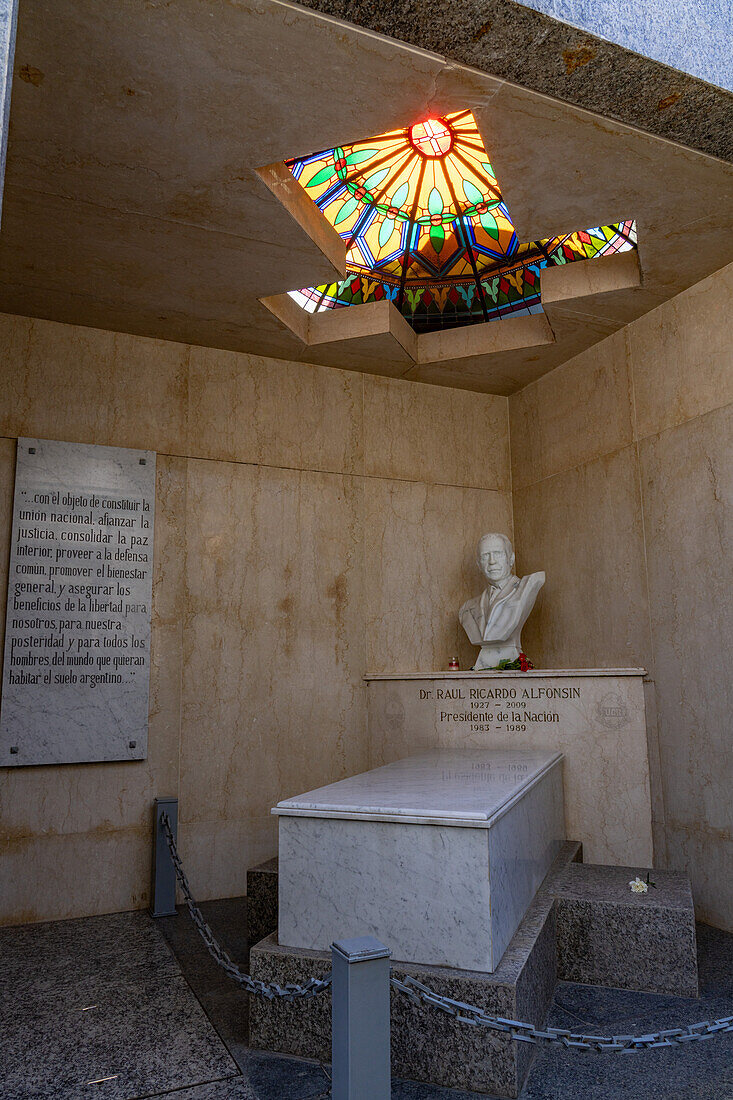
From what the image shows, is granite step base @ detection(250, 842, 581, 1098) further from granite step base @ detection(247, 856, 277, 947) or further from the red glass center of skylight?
the red glass center of skylight

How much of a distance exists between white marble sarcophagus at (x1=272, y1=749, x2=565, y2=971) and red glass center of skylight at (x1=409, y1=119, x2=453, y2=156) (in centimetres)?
395

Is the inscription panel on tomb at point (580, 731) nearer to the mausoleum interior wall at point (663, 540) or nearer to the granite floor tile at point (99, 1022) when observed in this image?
the mausoleum interior wall at point (663, 540)

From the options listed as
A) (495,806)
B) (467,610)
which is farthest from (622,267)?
(495,806)

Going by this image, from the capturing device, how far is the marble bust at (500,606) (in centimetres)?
550

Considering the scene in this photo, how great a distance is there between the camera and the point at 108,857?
192 inches

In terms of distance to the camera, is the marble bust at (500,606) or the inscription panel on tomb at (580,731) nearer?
the inscription panel on tomb at (580,731)

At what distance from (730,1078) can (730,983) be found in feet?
3.06

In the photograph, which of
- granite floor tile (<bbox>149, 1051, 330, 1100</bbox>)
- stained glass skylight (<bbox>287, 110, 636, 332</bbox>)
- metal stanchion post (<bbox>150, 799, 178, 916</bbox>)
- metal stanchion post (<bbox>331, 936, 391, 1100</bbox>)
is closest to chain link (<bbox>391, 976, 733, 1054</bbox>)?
metal stanchion post (<bbox>331, 936, 391, 1100</bbox>)

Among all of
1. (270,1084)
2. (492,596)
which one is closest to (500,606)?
(492,596)

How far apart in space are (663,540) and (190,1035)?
3871 mm

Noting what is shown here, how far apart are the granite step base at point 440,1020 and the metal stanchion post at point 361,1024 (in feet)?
3.01

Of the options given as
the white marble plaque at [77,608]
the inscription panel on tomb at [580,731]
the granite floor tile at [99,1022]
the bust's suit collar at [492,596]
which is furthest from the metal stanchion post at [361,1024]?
the bust's suit collar at [492,596]

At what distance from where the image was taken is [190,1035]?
116 inches

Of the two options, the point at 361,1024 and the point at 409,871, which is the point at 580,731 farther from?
the point at 361,1024
